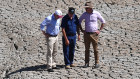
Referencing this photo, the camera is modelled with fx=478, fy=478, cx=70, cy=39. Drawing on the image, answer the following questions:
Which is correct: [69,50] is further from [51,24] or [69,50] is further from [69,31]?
[51,24]

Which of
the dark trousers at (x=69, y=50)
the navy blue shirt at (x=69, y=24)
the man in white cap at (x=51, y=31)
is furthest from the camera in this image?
the dark trousers at (x=69, y=50)

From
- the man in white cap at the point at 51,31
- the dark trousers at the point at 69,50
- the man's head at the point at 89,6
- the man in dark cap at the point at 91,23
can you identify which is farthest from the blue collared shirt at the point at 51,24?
the man's head at the point at 89,6

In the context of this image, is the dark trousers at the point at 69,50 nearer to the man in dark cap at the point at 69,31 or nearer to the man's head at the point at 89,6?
the man in dark cap at the point at 69,31

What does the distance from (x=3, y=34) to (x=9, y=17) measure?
2122 millimetres

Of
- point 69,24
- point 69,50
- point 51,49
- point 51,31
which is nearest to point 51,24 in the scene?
point 51,31

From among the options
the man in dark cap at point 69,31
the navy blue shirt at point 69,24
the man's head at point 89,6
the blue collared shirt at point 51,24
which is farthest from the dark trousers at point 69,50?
the man's head at point 89,6

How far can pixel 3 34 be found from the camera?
1855cm

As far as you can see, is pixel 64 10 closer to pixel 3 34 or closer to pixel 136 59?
pixel 3 34

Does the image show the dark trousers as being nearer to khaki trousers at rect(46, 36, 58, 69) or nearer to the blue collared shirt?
khaki trousers at rect(46, 36, 58, 69)

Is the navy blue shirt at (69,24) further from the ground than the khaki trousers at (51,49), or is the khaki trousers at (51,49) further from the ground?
the navy blue shirt at (69,24)

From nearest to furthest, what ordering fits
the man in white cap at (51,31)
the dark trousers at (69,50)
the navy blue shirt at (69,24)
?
1. the man in white cap at (51,31)
2. the navy blue shirt at (69,24)
3. the dark trousers at (69,50)

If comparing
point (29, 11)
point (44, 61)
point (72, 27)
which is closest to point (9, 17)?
point (29, 11)

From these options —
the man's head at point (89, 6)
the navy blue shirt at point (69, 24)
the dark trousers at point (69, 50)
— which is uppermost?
the man's head at point (89, 6)

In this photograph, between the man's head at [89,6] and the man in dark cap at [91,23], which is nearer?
the man's head at [89,6]
